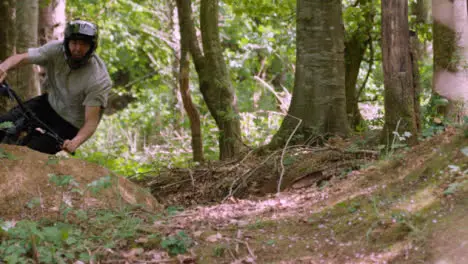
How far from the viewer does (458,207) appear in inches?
145

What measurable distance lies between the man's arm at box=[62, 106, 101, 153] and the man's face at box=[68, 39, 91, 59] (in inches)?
21.8

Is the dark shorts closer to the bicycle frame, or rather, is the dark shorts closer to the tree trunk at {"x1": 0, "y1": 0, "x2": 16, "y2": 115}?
the bicycle frame

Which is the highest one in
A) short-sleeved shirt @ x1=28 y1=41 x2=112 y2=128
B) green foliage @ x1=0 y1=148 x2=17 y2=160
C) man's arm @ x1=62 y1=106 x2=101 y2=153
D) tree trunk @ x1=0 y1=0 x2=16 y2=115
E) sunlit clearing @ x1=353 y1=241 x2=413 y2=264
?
tree trunk @ x1=0 y1=0 x2=16 y2=115

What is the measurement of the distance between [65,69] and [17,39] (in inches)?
108

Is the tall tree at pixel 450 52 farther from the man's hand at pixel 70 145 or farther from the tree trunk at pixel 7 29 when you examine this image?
the tree trunk at pixel 7 29

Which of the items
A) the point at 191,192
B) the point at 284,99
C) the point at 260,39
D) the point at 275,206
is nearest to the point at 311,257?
the point at 275,206

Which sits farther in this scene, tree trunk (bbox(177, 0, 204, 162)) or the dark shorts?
tree trunk (bbox(177, 0, 204, 162))

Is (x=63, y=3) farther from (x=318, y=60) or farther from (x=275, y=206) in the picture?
(x=275, y=206)

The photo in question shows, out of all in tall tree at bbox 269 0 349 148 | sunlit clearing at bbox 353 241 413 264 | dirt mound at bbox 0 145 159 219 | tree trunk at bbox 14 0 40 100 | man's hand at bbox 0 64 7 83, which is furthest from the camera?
tree trunk at bbox 14 0 40 100

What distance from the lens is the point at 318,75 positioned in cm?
727

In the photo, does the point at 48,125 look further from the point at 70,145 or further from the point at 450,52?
the point at 450,52

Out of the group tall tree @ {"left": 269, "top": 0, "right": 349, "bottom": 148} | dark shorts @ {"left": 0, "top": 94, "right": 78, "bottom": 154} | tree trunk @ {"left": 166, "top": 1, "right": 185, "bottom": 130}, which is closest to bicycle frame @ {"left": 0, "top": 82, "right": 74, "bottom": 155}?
dark shorts @ {"left": 0, "top": 94, "right": 78, "bottom": 154}

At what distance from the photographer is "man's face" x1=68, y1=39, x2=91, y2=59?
609 cm

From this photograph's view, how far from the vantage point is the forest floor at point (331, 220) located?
11.8 feet
